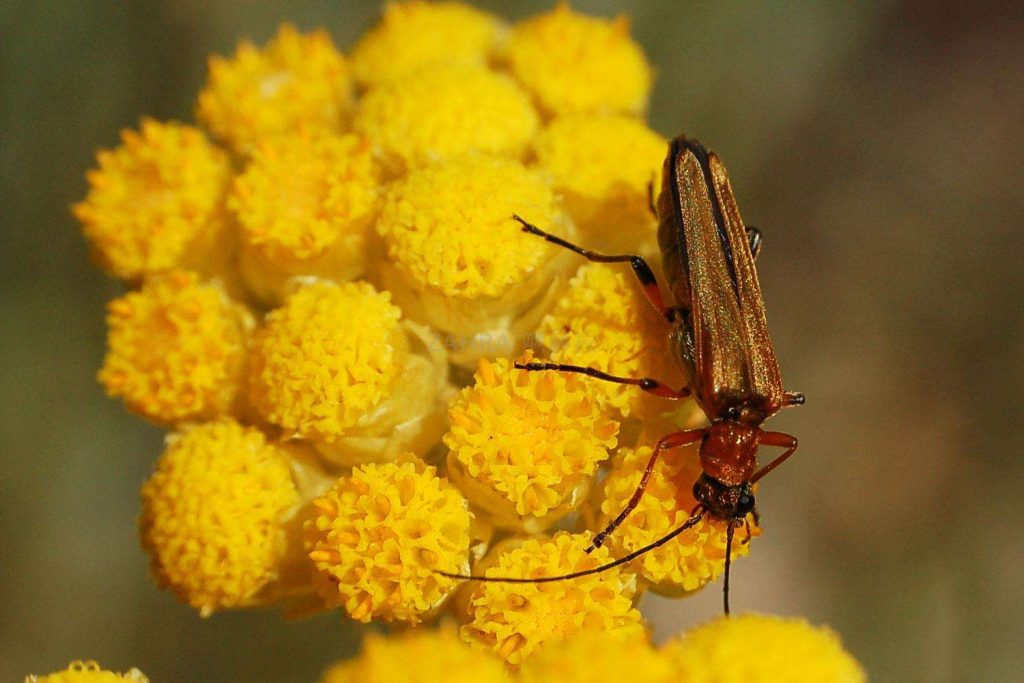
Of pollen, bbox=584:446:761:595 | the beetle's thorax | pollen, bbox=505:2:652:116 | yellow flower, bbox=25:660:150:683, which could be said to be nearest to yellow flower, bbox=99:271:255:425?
yellow flower, bbox=25:660:150:683

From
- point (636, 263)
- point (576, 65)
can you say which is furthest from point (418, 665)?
point (576, 65)

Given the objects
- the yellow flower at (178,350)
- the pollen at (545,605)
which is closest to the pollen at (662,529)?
the pollen at (545,605)

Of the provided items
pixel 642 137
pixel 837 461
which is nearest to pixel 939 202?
pixel 837 461

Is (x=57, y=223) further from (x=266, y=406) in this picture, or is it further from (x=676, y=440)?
(x=676, y=440)

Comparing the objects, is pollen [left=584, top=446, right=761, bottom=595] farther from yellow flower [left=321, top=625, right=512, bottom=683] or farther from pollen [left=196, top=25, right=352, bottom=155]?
pollen [left=196, top=25, right=352, bottom=155]

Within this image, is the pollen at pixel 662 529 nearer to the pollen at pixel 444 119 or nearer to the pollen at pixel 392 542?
the pollen at pixel 392 542
